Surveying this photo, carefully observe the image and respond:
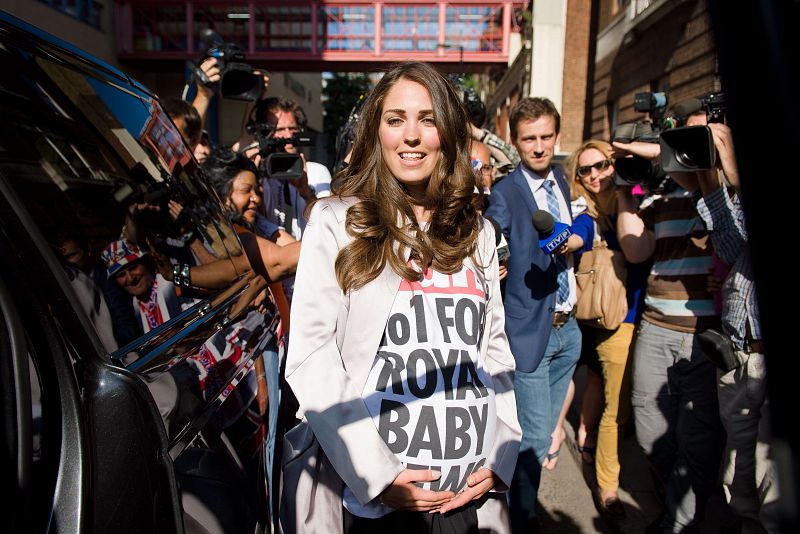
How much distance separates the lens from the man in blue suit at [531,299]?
2820 mm

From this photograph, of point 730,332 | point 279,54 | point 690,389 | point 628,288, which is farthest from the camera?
point 279,54

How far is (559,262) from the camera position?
308 centimetres

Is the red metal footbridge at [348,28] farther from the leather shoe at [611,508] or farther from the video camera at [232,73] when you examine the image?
the leather shoe at [611,508]

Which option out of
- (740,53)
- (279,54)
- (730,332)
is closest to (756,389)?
(730,332)

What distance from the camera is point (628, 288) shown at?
11.3 feet

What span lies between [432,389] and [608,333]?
2.21 metres

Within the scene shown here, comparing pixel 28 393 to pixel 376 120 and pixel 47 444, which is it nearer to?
pixel 47 444

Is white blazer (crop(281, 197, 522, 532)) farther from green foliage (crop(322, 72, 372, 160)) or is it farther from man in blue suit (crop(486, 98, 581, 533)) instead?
green foliage (crop(322, 72, 372, 160))

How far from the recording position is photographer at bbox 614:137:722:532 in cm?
276

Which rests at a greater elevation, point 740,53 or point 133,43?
point 133,43

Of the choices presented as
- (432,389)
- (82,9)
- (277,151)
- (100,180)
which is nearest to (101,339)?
(100,180)

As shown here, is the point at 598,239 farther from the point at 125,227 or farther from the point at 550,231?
the point at 125,227

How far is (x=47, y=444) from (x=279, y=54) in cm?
1928

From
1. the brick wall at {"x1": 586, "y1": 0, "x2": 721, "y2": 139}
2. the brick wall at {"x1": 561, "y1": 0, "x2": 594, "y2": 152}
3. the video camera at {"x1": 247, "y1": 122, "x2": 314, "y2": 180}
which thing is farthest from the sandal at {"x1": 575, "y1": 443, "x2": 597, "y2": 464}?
the brick wall at {"x1": 561, "y1": 0, "x2": 594, "y2": 152}
